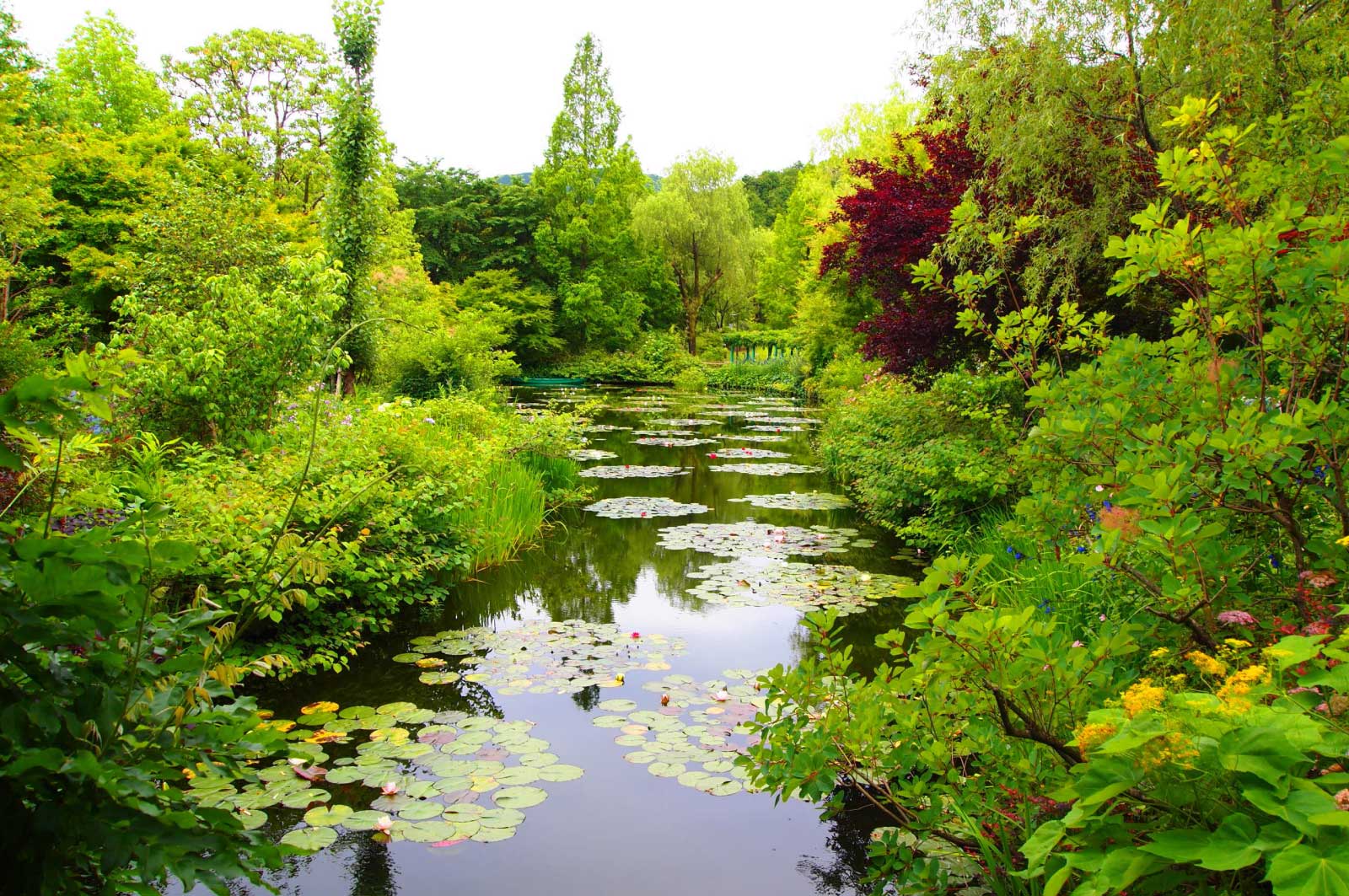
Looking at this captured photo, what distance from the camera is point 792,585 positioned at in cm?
561

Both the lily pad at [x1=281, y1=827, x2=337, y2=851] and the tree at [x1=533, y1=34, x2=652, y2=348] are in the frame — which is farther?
the tree at [x1=533, y1=34, x2=652, y2=348]

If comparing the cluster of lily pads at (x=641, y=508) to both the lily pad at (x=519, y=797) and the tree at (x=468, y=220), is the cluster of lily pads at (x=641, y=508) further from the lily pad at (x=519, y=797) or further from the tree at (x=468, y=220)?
the tree at (x=468, y=220)

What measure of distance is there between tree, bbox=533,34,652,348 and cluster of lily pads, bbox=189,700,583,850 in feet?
97.7

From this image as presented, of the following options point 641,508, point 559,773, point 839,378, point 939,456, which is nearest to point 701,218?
point 839,378

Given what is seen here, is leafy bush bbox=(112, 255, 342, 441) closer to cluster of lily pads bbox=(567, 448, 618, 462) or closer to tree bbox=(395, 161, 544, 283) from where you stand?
cluster of lily pads bbox=(567, 448, 618, 462)

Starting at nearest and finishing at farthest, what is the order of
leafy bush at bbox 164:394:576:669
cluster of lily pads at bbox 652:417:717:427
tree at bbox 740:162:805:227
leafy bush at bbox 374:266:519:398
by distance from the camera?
leafy bush at bbox 164:394:576:669 < leafy bush at bbox 374:266:519:398 < cluster of lily pads at bbox 652:417:717:427 < tree at bbox 740:162:805:227

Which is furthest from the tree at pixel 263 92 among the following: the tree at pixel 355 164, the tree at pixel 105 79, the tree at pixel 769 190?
the tree at pixel 769 190

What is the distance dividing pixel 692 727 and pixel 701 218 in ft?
103

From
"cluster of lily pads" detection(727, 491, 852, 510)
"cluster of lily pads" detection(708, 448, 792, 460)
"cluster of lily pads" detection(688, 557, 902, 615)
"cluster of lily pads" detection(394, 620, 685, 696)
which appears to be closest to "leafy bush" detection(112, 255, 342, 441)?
"cluster of lily pads" detection(394, 620, 685, 696)

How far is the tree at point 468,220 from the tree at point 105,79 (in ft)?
39.2

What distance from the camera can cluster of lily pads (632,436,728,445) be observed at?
1296 cm

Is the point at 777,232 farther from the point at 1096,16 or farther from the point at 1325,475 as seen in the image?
the point at 1325,475

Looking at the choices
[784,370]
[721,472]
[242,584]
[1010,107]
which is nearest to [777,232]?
→ [784,370]

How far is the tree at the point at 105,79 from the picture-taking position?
19438 millimetres
